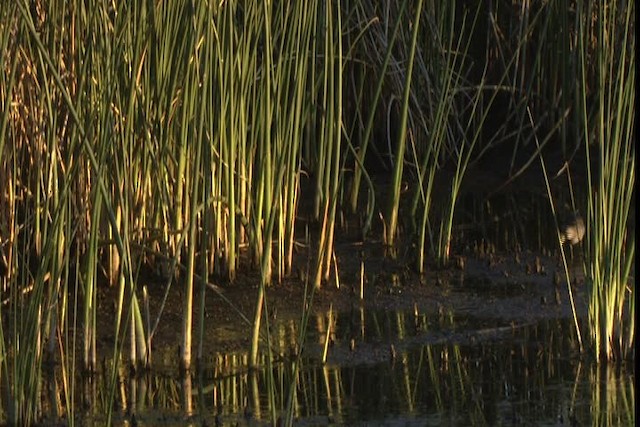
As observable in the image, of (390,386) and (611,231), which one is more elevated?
(611,231)

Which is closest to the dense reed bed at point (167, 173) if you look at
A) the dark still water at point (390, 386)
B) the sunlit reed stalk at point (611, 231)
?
the sunlit reed stalk at point (611, 231)

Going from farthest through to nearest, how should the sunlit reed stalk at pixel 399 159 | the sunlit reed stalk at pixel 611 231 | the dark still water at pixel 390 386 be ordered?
the sunlit reed stalk at pixel 399 159
the sunlit reed stalk at pixel 611 231
the dark still water at pixel 390 386

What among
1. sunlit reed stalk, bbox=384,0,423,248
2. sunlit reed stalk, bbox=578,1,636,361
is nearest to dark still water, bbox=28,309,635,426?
sunlit reed stalk, bbox=578,1,636,361

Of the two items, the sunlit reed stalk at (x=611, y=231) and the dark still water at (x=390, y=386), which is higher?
the sunlit reed stalk at (x=611, y=231)

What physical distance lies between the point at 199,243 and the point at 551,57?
295 cm

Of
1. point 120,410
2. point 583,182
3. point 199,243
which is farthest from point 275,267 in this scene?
point 583,182

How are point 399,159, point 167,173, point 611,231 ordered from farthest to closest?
1. point 399,159
2. point 167,173
3. point 611,231

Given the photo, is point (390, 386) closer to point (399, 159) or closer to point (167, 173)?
point (167, 173)

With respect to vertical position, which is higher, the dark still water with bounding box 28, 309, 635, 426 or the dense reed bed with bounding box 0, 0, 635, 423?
the dense reed bed with bounding box 0, 0, 635, 423

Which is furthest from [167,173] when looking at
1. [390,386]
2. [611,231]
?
[611,231]

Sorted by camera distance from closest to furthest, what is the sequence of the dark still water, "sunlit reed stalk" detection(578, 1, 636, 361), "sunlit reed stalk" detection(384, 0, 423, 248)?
1. the dark still water
2. "sunlit reed stalk" detection(578, 1, 636, 361)
3. "sunlit reed stalk" detection(384, 0, 423, 248)

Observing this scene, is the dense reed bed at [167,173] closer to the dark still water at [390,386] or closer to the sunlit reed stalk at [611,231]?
the sunlit reed stalk at [611,231]

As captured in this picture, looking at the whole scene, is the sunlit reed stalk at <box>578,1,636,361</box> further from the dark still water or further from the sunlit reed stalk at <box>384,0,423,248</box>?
the sunlit reed stalk at <box>384,0,423,248</box>

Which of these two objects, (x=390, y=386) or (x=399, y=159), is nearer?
(x=390, y=386)
